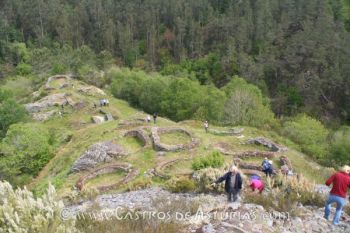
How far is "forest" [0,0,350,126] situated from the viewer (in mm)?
75812

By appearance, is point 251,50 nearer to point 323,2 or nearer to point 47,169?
point 323,2

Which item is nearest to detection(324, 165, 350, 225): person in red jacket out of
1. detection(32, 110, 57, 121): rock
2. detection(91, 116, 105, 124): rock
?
detection(91, 116, 105, 124): rock

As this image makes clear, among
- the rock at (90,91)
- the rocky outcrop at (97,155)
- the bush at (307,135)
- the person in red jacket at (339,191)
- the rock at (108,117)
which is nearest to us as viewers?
the person in red jacket at (339,191)

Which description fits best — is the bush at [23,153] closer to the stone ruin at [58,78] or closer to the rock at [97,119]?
the rock at [97,119]

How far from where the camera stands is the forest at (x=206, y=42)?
75.8m

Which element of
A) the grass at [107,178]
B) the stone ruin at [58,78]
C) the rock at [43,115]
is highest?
the grass at [107,178]

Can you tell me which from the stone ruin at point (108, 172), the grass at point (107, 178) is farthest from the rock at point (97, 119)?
the grass at point (107, 178)

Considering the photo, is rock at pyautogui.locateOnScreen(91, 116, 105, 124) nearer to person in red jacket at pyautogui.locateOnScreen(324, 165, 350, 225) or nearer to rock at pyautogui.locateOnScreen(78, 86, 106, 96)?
rock at pyautogui.locateOnScreen(78, 86, 106, 96)

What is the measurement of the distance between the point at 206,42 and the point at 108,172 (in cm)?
7890

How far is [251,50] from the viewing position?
9375 cm

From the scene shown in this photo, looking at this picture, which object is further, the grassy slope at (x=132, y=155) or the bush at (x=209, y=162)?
the grassy slope at (x=132, y=155)

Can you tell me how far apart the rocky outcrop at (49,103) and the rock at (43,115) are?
1.95 m

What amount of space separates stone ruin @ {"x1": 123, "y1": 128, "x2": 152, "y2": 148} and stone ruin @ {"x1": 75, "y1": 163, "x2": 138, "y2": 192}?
3.62 metres

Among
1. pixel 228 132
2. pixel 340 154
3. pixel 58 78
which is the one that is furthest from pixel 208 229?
pixel 58 78
